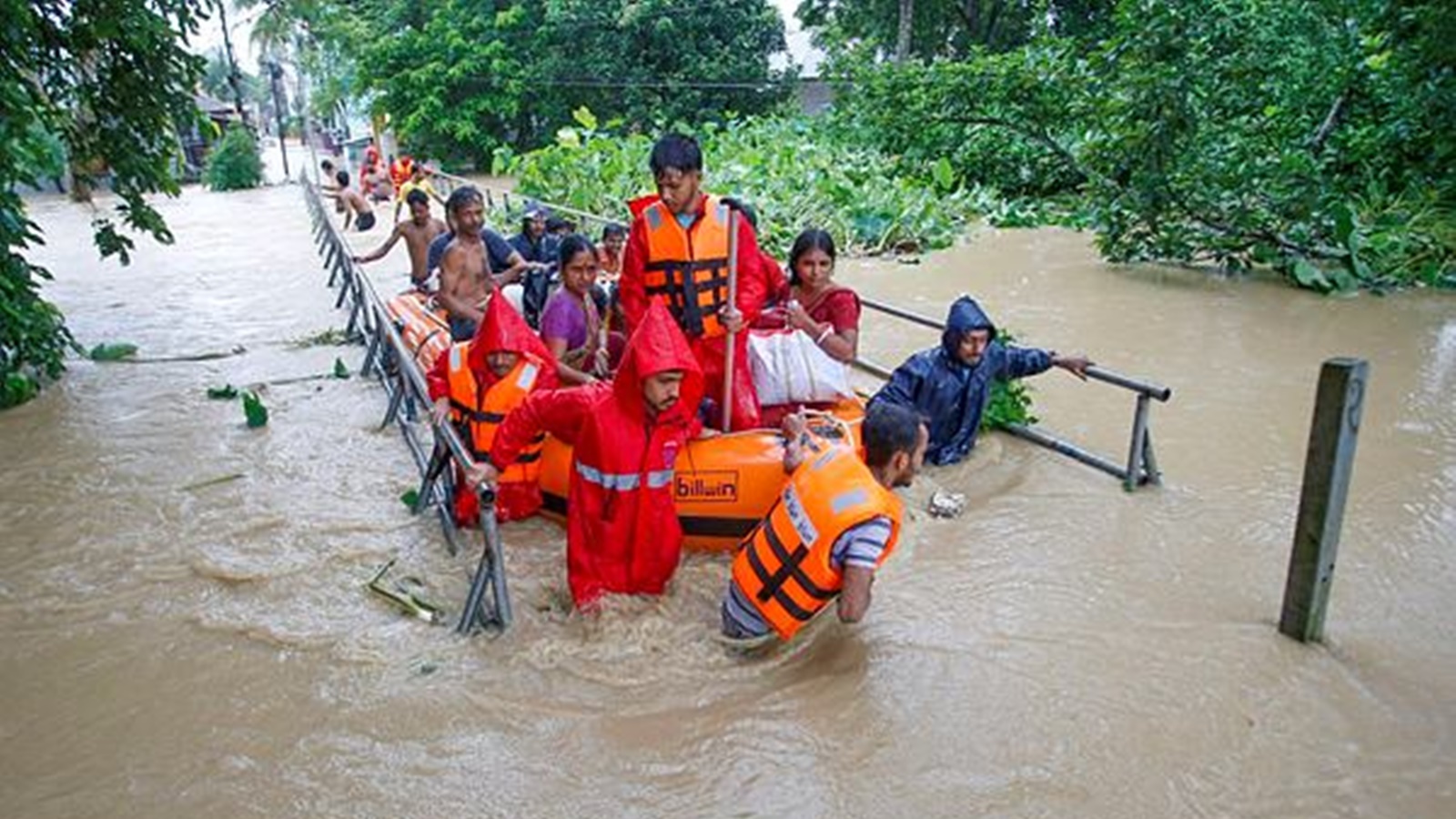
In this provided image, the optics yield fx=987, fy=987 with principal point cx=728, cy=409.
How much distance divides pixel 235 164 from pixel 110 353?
85.7 feet

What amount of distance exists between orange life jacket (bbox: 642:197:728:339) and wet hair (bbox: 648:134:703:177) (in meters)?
0.26

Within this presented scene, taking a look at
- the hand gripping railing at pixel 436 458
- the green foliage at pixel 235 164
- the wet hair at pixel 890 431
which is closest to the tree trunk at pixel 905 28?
the hand gripping railing at pixel 436 458

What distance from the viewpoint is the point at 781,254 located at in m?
12.9

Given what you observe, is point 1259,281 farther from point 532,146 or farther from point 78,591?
point 532,146

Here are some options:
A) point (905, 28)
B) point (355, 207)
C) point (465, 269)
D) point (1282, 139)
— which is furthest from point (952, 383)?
point (905, 28)

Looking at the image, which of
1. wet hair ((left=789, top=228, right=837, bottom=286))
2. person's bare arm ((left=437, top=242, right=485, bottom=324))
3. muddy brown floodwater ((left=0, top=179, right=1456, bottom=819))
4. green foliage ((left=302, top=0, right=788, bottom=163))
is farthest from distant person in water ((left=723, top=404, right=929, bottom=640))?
green foliage ((left=302, top=0, right=788, bottom=163))

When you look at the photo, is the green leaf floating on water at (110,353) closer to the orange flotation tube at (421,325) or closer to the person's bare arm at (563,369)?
the orange flotation tube at (421,325)

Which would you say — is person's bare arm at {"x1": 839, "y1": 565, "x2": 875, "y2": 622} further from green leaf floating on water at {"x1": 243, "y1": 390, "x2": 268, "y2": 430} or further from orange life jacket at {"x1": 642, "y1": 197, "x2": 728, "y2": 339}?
green leaf floating on water at {"x1": 243, "y1": 390, "x2": 268, "y2": 430}

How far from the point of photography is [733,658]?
3619mm

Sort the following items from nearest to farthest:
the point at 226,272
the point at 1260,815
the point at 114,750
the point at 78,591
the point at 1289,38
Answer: the point at 1260,815
the point at 114,750
the point at 78,591
the point at 1289,38
the point at 226,272

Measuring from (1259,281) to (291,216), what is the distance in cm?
1951

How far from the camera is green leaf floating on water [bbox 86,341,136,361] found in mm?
8781

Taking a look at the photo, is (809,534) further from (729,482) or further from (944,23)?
(944,23)

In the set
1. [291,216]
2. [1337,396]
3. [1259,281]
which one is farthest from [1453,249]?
[291,216]
